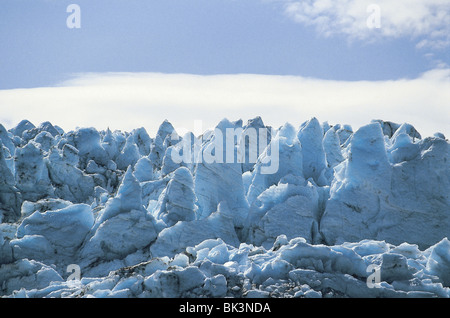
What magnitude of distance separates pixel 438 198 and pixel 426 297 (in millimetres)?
6921

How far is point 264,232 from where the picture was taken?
14.3 metres

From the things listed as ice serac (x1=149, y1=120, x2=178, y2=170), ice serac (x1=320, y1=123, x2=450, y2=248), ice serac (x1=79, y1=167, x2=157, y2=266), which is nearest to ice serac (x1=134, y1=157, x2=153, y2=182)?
ice serac (x1=149, y1=120, x2=178, y2=170)

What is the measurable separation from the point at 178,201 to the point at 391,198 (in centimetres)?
657

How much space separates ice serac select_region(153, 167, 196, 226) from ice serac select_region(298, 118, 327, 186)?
5572mm

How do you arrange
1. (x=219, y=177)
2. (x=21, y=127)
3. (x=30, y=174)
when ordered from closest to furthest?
1. (x=219, y=177)
2. (x=30, y=174)
3. (x=21, y=127)

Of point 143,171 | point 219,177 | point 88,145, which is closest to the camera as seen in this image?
point 219,177

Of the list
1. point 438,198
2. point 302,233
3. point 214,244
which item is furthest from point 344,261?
point 438,198

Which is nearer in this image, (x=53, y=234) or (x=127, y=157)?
(x=53, y=234)

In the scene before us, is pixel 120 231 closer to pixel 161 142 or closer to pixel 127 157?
pixel 127 157

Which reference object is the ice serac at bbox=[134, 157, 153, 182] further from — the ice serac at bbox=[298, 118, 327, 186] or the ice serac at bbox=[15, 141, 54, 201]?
the ice serac at bbox=[298, 118, 327, 186]

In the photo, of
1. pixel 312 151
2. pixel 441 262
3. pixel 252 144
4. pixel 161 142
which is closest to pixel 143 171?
pixel 252 144

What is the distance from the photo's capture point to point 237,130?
27.3 m

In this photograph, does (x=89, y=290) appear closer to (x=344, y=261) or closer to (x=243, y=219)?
Result: (x=344, y=261)

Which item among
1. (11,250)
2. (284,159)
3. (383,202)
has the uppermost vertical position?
(284,159)
